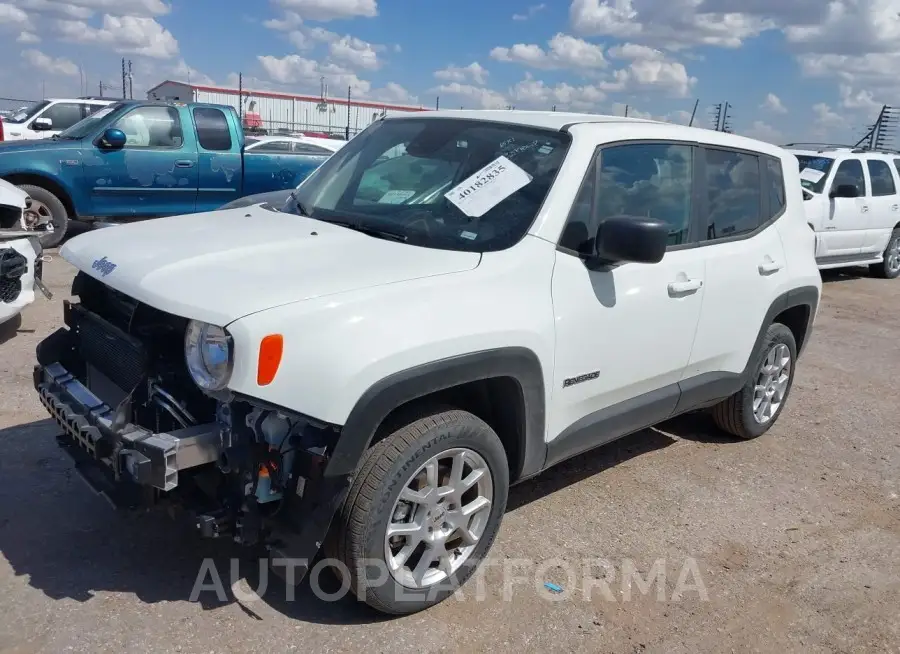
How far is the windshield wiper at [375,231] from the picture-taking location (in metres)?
3.32

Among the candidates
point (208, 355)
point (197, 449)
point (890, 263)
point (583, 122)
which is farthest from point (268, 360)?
point (890, 263)

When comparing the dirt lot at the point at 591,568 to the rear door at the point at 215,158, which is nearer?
the dirt lot at the point at 591,568

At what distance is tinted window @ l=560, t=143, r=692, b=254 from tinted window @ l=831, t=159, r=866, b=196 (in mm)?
7780

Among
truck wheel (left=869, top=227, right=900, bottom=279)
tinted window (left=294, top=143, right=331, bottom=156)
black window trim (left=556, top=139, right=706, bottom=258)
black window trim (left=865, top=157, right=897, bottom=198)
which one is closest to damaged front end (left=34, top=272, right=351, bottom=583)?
black window trim (left=556, top=139, right=706, bottom=258)

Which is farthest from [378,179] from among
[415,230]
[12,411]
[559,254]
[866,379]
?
[866,379]

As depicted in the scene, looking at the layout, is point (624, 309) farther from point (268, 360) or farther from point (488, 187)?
point (268, 360)

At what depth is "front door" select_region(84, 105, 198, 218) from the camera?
9.66 m

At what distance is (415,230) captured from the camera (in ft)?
11.0

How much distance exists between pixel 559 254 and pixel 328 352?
119 cm

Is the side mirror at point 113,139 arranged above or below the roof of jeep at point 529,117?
below

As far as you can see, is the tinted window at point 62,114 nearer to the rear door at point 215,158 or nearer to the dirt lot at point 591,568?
the rear door at point 215,158

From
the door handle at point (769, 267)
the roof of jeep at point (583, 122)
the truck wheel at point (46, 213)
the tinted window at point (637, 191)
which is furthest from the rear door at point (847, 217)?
the truck wheel at point (46, 213)

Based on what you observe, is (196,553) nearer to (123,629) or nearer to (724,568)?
(123,629)

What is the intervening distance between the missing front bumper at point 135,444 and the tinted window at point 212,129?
7.85m
